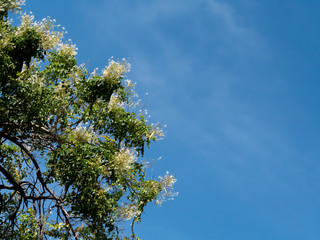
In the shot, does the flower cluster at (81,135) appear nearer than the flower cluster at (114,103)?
Yes

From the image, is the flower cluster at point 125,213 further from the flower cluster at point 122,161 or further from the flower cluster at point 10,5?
the flower cluster at point 10,5

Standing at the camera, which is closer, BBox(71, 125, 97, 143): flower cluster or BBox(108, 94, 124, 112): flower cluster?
BBox(71, 125, 97, 143): flower cluster

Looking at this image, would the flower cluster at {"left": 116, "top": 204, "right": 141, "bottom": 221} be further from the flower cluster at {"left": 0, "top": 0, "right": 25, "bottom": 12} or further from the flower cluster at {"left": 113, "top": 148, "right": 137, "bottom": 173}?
the flower cluster at {"left": 0, "top": 0, "right": 25, "bottom": 12}

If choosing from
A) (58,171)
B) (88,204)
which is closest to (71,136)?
(58,171)

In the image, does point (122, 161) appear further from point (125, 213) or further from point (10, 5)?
point (10, 5)

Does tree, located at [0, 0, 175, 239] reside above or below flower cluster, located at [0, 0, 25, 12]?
below

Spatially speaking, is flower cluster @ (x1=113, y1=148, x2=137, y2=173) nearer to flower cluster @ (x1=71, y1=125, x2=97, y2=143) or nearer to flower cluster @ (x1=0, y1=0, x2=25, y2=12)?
flower cluster @ (x1=71, y1=125, x2=97, y2=143)

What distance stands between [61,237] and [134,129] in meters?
3.28

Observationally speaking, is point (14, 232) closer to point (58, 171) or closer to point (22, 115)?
point (58, 171)

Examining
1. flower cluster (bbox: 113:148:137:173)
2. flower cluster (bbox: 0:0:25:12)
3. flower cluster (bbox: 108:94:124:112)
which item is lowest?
flower cluster (bbox: 113:148:137:173)

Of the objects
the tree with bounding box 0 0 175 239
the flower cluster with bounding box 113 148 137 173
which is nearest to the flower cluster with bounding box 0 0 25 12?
the tree with bounding box 0 0 175 239

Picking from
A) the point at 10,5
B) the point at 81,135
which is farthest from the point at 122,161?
the point at 10,5

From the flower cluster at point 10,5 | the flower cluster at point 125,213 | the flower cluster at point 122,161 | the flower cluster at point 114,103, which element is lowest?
the flower cluster at point 125,213

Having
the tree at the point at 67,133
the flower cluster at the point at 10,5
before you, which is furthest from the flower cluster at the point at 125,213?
the flower cluster at the point at 10,5
